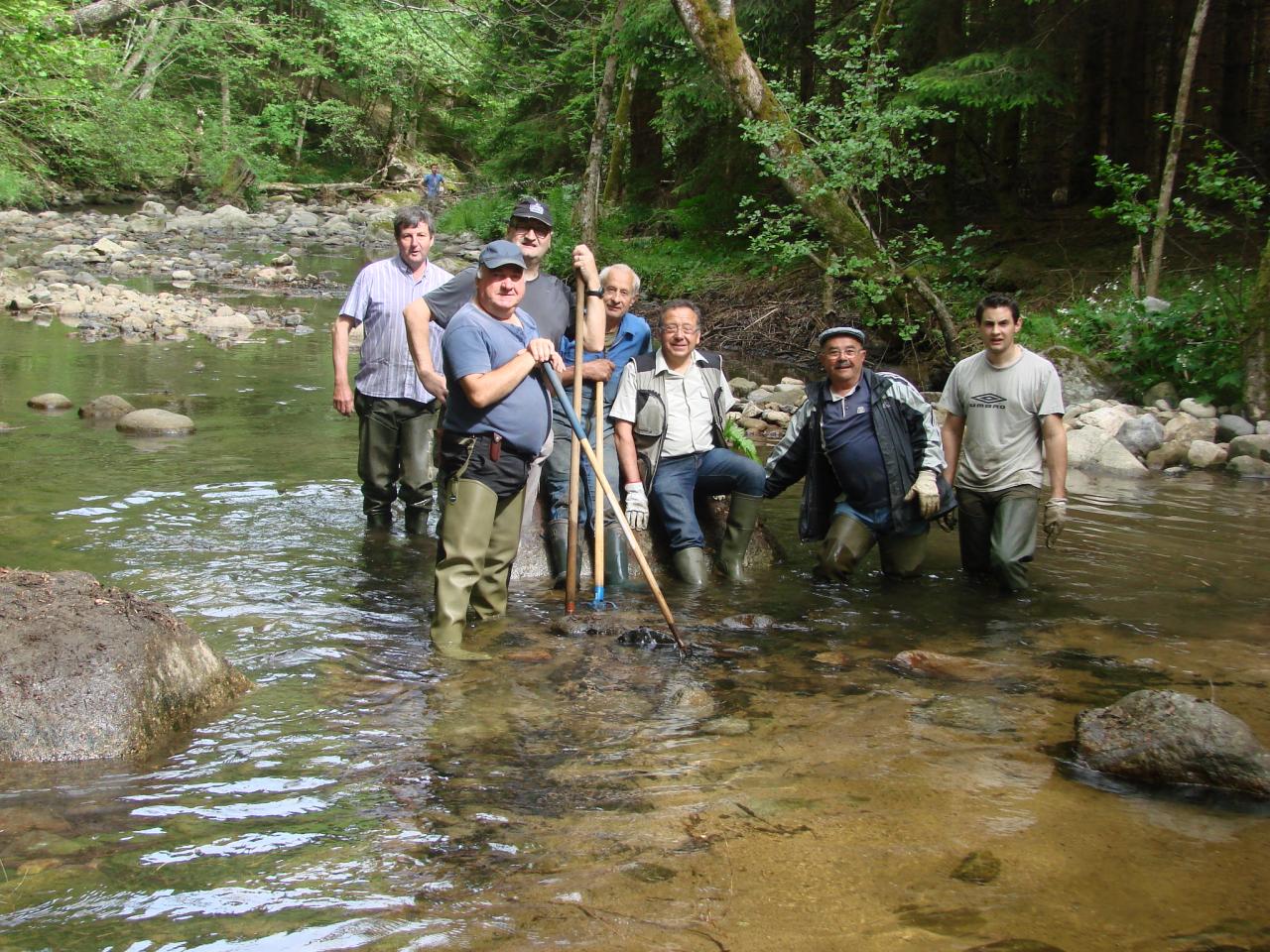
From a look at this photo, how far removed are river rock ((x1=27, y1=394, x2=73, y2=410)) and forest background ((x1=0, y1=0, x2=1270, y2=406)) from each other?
3707mm

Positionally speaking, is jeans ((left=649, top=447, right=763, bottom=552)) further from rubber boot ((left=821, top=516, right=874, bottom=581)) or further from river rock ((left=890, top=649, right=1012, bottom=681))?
river rock ((left=890, top=649, right=1012, bottom=681))

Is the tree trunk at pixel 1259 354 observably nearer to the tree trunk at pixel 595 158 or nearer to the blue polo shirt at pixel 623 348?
the blue polo shirt at pixel 623 348

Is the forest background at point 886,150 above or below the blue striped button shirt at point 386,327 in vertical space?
above

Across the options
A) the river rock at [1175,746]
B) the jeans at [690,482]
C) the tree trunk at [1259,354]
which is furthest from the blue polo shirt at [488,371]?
the tree trunk at [1259,354]

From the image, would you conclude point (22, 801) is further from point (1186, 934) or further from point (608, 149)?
point (608, 149)

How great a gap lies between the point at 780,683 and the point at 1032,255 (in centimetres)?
1370

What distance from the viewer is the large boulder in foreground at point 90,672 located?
4.19 metres

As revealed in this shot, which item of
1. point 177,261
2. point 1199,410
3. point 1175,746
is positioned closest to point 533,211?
point 1175,746

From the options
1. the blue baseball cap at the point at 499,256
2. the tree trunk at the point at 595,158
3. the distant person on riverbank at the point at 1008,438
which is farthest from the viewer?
the tree trunk at the point at 595,158

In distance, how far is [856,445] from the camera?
7.20 m

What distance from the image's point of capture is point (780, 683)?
5426 mm

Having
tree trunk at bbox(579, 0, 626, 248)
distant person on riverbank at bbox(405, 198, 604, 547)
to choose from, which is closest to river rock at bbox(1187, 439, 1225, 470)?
distant person on riverbank at bbox(405, 198, 604, 547)

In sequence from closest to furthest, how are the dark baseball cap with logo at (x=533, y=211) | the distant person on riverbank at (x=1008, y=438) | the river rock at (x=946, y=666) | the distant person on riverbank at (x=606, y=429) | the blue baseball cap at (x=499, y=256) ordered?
the blue baseball cap at (x=499, y=256)
the river rock at (x=946, y=666)
the dark baseball cap with logo at (x=533, y=211)
the distant person on riverbank at (x=606, y=429)
the distant person on riverbank at (x=1008, y=438)

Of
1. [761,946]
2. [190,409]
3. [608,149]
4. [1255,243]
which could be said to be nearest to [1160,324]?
[1255,243]
